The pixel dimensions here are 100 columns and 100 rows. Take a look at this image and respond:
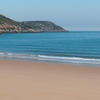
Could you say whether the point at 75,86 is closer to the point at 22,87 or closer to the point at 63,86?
the point at 63,86

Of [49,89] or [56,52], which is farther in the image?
[56,52]

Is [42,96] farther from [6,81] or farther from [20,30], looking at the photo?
[20,30]

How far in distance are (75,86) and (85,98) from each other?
162 centimetres

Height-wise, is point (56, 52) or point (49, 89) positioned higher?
point (49, 89)

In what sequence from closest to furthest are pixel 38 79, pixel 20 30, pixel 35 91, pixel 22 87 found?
pixel 35 91
pixel 22 87
pixel 38 79
pixel 20 30

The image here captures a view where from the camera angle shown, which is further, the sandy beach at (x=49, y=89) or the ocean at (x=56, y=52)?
the ocean at (x=56, y=52)

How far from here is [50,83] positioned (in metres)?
9.42

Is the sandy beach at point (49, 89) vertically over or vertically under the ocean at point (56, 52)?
over

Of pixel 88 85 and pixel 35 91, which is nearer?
pixel 35 91

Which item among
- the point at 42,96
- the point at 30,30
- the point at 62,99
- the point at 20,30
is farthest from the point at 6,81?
the point at 30,30

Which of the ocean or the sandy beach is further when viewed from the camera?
the ocean

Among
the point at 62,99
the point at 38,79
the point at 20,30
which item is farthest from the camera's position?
the point at 20,30

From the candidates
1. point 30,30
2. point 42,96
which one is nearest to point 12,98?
point 42,96

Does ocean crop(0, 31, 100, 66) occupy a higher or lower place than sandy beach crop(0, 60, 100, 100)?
lower
